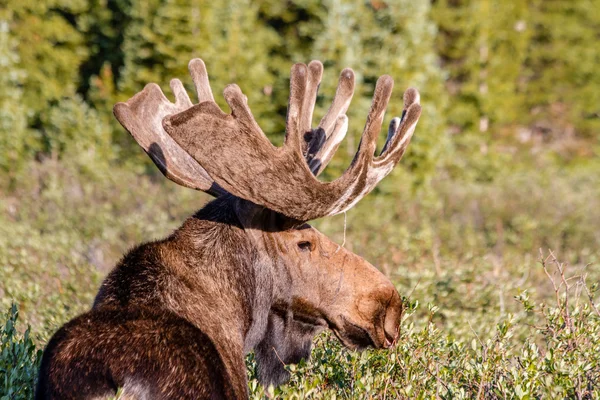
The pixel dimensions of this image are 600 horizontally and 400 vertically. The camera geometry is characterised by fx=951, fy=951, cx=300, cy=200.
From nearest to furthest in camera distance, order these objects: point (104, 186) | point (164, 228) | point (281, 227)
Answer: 1. point (281, 227)
2. point (164, 228)
3. point (104, 186)

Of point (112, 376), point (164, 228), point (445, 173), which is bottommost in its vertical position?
point (445, 173)

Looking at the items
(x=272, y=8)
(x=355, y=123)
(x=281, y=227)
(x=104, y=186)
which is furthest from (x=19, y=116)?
(x=281, y=227)

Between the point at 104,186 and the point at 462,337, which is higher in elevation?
the point at 462,337

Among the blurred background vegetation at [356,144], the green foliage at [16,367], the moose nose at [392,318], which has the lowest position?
the blurred background vegetation at [356,144]

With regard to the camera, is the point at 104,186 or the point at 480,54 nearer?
the point at 104,186

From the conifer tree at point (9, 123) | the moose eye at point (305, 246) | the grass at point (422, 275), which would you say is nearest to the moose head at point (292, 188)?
the moose eye at point (305, 246)

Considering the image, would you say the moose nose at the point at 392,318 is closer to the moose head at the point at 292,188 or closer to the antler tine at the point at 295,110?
the moose head at the point at 292,188

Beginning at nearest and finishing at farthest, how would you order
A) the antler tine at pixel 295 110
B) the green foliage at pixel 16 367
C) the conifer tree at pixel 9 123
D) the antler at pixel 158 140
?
the antler tine at pixel 295 110, the green foliage at pixel 16 367, the antler at pixel 158 140, the conifer tree at pixel 9 123

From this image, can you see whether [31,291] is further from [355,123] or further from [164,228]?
[355,123]

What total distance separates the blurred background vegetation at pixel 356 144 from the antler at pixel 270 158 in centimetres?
88

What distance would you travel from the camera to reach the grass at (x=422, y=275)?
4.48 meters

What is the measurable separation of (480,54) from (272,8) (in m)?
9.02

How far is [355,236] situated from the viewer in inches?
518

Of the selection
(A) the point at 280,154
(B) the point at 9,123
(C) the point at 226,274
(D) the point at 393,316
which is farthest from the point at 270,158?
(B) the point at 9,123
